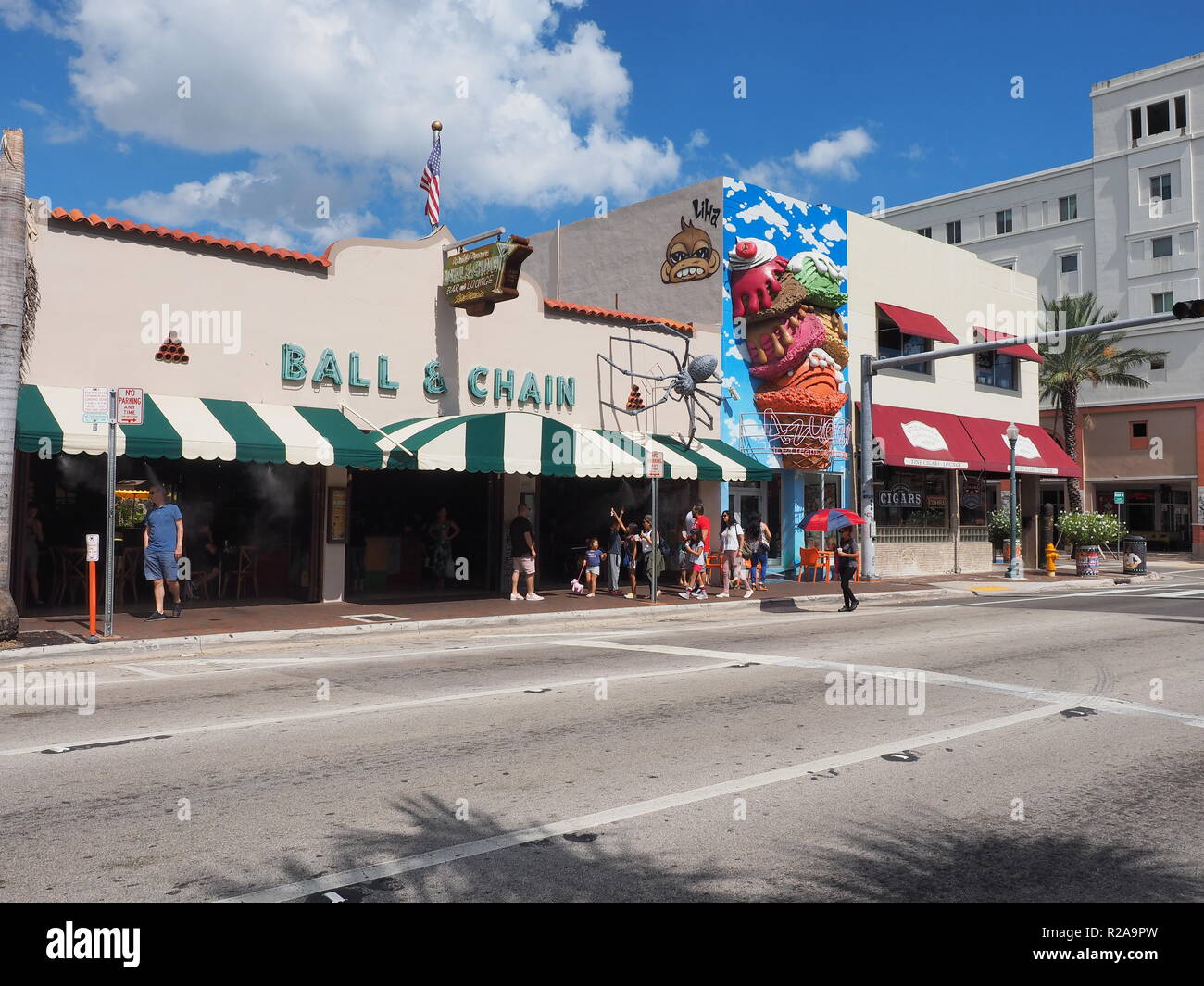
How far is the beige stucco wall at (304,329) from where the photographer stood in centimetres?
1451

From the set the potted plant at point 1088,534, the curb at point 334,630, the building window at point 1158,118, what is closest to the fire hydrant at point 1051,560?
the potted plant at point 1088,534

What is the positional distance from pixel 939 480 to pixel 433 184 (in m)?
17.1

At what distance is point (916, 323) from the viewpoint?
2708 cm

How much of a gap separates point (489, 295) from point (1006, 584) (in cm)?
1567

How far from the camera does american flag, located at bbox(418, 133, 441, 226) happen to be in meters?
18.5

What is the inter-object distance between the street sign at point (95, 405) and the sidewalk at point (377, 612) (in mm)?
2703

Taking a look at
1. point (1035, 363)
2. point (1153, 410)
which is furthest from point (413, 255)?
point (1153, 410)

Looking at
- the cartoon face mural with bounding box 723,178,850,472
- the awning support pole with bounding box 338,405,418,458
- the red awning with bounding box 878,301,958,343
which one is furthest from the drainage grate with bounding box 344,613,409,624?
the red awning with bounding box 878,301,958,343

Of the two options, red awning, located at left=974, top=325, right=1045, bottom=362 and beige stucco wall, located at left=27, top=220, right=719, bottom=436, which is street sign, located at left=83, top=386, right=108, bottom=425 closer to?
beige stucco wall, located at left=27, top=220, right=719, bottom=436

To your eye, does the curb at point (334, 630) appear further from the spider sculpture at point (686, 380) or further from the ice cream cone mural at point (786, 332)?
the ice cream cone mural at point (786, 332)

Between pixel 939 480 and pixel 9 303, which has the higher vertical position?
pixel 9 303

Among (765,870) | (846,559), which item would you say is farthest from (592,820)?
(846,559)

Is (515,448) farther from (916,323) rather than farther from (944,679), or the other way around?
(916,323)

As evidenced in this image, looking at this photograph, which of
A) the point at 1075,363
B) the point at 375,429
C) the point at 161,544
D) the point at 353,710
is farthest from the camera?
the point at 1075,363
